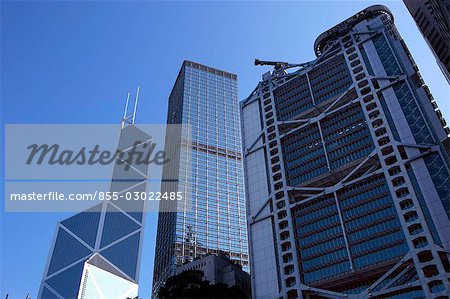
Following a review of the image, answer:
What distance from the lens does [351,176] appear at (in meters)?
94.4

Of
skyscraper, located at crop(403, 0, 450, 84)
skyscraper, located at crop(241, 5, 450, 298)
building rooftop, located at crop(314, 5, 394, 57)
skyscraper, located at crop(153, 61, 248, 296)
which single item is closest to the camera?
skyscraper, located at crop(241, 5, 450, 298)

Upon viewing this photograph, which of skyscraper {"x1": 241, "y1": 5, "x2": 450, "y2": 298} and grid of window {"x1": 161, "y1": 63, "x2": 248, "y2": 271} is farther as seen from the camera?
grid of window {"x1": 161, "y1": 63, "x2": 248, "y2": 271}

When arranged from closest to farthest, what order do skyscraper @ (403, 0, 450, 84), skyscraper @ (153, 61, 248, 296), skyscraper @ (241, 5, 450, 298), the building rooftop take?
1. skyscraper @ (241, 5, 450, 298)
2. skyscraper @ (403, 0, 450, 84)
3. the building rooftop
4. skyscraper @ (153, 61, 248, 296)

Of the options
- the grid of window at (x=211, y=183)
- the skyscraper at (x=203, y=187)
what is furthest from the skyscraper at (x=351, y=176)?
the skyscraper at (x=203, y=187)

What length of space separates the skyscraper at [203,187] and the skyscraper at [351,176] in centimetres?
4518

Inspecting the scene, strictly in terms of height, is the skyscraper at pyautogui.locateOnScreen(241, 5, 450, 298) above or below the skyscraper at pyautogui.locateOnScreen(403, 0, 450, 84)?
below

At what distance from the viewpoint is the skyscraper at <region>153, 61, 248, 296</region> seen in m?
148

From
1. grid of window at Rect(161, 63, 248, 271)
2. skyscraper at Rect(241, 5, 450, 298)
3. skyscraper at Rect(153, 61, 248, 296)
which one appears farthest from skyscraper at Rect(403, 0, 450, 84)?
skyscraper at Rect(153, 61, 248, 296)

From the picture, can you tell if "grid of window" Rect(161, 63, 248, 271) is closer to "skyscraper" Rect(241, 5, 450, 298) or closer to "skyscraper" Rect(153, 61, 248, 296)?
"skyscraper" Rect(153, 61, 248, 296)

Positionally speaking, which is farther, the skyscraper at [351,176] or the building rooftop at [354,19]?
the building rooftop at [354,19]

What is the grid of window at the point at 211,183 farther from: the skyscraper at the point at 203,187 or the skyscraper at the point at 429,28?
the skyscraper at the point at 429,28

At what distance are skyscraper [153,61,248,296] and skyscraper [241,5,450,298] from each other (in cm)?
4518

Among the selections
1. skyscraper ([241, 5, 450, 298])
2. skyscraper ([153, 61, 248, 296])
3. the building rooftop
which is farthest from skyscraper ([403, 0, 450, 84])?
skyscraper ([153, 61, 248, 296])

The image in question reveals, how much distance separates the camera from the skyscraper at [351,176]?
259 feet
